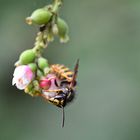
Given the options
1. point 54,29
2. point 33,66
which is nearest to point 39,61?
point 33,66

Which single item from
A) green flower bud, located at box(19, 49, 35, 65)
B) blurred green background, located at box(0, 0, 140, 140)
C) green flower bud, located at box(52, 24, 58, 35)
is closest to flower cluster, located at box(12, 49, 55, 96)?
green flower bud, located at box(19, 49, 35, 65)

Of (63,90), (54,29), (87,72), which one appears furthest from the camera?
(87,72)

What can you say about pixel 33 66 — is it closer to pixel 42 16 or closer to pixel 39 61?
pixel 39 61

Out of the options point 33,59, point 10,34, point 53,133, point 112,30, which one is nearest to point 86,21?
point 112,30

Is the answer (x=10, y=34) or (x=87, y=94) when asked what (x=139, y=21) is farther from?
(x=10, y=34)

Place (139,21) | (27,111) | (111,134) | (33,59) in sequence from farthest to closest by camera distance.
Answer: (27,111), (139,21), (111,134), (33,59)

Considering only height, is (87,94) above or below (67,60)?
below
